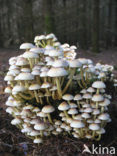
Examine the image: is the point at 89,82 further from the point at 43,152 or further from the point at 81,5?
the point at 81,5

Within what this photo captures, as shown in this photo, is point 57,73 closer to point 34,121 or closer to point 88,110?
point 88,110

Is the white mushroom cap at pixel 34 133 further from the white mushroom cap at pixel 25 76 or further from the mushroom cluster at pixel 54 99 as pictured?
the white mushroom cap at pixel 25 76

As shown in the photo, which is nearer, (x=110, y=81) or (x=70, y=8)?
(x=110, y=81)

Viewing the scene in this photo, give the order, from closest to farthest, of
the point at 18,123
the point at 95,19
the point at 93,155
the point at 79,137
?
the point at 93,155 → the point at 79,137 → the point at 18,123 → the point at 95,19

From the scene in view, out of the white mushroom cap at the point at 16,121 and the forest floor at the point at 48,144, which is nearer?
the forest floor at the point at 48,144

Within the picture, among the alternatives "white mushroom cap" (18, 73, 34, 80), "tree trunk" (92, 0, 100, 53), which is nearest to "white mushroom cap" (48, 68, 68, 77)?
"white mushroom cap" (18, 73, 34, 80)

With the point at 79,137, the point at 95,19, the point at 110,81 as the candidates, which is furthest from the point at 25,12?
the point at 79,137

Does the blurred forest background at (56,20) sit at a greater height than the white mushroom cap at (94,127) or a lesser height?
greater

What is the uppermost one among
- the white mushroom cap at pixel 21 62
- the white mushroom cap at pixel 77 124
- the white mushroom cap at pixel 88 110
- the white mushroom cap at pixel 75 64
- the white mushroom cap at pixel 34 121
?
the white mushroom cap at pixel 21 62

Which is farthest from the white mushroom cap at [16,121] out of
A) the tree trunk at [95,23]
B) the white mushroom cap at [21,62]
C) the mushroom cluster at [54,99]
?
the tree trunk at [95,23]
